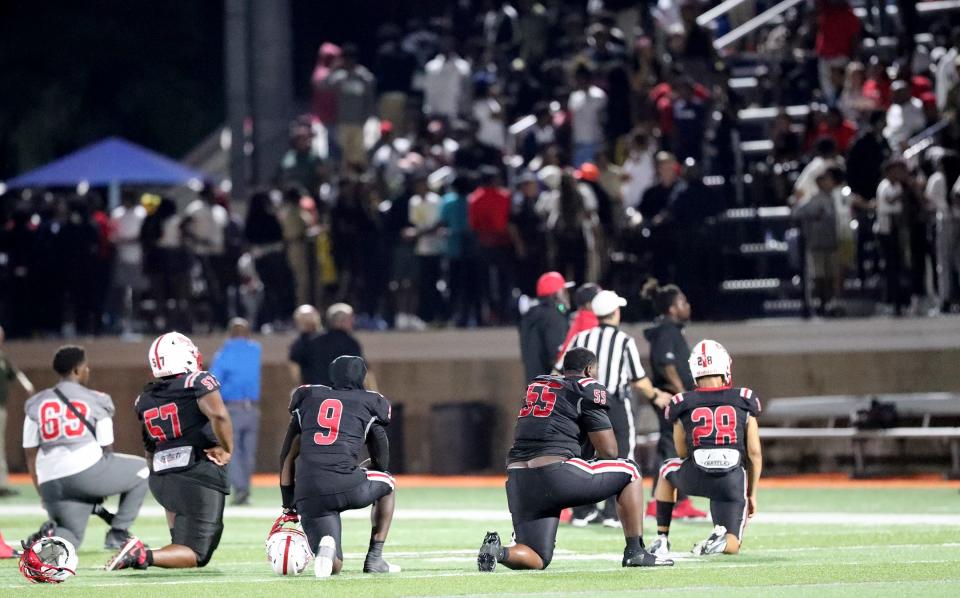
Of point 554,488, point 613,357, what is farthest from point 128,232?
point 554,488

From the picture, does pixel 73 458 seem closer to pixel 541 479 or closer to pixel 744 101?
pixel 541 479

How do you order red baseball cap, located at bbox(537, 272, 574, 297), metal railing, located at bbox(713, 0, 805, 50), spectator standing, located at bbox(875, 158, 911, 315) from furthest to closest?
metal railing, located at bbox(713, 0, 805, 50) < spectator standing, located at bbox(875, 158, 911, 315) < red baseball cap, located at bbox(537, 272, 574, 297)

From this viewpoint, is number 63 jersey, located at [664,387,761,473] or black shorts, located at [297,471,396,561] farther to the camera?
number 63 jersey, located at [664,387,761,473]

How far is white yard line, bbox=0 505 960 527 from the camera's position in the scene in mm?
16484

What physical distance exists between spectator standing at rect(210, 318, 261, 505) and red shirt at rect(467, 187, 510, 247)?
3.58 meters

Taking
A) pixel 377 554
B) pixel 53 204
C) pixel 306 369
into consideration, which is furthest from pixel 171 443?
pixel 53 204

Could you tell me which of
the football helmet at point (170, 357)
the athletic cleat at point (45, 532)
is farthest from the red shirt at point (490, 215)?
the football helmet at point (170, 357)

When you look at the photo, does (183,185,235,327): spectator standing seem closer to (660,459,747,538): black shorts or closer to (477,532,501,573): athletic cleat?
(660,459,747,538): black shorts

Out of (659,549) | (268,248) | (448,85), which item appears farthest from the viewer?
(448,85)

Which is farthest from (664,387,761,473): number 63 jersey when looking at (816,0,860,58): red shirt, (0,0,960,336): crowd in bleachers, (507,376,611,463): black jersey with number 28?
(816,0,860,58): red shirt

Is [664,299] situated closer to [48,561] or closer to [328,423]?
[328,423]

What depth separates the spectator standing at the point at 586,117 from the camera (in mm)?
25531

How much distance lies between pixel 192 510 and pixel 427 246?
10626 mm

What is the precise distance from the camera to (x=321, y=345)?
1973cm
